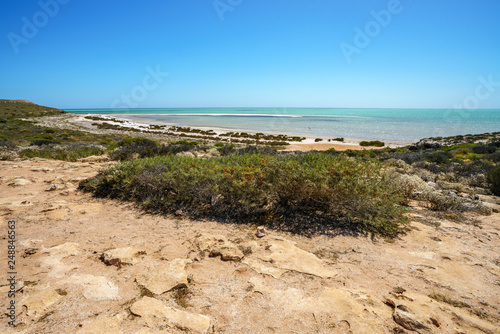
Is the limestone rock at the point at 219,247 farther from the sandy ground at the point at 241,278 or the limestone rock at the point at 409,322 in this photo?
the limestone rock at the point at 409,322

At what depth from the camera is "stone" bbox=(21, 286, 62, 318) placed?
2148mm

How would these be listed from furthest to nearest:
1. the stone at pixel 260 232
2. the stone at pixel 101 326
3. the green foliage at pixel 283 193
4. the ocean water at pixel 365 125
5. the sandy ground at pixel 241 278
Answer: the ocean water at pixel 365 125, the green foliage at pixel 283 193, the stone at pixel 260 232, the sandy ground at pixel 241 278, the stone at pixel 101 326

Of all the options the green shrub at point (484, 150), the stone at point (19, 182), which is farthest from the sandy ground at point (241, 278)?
the green shrub at point (484, 150)

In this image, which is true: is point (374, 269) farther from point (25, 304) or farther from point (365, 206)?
point (25, 304)

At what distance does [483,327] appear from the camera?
6.81 ft

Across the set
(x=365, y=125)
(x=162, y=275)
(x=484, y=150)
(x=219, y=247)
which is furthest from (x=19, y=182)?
(x=365, y=125)

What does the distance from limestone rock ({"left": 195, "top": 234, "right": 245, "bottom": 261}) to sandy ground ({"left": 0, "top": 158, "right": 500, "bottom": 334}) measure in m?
0.02

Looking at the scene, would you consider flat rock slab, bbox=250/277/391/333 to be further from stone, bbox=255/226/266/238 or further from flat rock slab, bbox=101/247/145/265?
flat rock slab, bbox=101/247/145/265

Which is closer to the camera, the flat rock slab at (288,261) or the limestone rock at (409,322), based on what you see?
the limestone rock at (409,322)

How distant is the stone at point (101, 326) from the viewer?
196 centimetres

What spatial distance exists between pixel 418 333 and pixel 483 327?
1.96 ft

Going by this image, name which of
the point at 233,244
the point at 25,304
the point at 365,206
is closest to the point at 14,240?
the point at 25,304

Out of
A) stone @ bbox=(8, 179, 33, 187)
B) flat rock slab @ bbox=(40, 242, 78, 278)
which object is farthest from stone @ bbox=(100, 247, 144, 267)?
stone @ bbox=(8, 179, 33, 187)

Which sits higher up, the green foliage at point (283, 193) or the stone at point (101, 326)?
the green foliage at point (283, 193)
